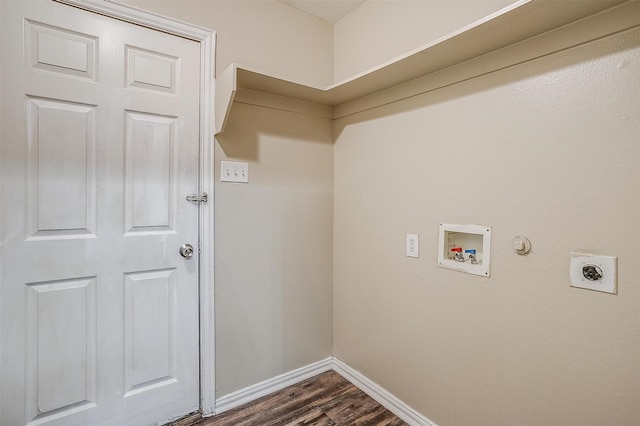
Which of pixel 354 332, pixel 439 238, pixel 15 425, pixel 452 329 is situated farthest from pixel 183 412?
pixel 439 238

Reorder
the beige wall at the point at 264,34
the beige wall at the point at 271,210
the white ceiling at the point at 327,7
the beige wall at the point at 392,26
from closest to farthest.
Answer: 1. the beige wall at the point at 392,26
2. the beige wall at the point at 264,34
3. the beige wall at the point at 271,210
4. the white ceiling at the point at 327,7

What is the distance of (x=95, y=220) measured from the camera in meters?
1.40

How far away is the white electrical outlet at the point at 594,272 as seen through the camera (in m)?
1.01

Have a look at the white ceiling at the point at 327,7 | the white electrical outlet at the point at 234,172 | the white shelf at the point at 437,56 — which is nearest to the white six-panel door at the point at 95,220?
the white electrical outlet at the point at 234,172

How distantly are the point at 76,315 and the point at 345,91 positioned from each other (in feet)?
5.61

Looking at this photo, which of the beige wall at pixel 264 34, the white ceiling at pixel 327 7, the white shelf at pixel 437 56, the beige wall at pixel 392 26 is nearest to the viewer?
the white shelf at pixel 437 56

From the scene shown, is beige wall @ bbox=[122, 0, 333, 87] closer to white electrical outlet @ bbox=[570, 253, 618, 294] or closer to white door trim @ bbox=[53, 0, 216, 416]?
white door trim @ bbox=[53, 0, 216, 416]

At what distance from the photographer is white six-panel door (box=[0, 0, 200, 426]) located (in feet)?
4.13

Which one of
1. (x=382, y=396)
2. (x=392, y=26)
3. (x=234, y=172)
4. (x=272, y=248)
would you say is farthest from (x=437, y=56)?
(x=382, y=396)

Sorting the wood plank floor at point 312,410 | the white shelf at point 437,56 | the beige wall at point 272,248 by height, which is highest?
the white shelf at point 437,56

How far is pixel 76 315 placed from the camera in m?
1.37

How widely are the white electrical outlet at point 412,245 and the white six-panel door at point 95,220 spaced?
43.9 inches

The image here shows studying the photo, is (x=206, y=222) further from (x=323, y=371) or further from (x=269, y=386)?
(x=323, y=371)

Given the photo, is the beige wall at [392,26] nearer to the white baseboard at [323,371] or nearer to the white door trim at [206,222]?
the white door trim at [206,222]
